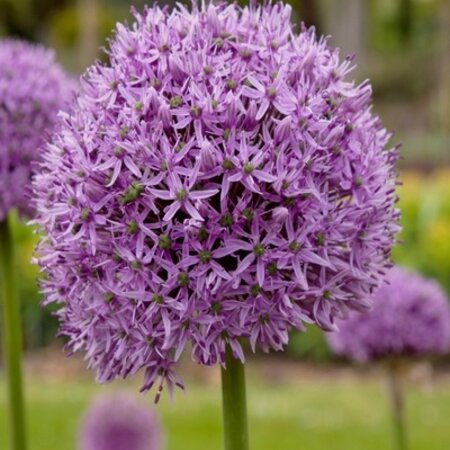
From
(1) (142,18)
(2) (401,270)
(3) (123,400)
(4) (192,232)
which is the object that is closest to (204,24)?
(1) (142,18)

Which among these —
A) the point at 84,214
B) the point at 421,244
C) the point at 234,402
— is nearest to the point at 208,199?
the point at 84,214

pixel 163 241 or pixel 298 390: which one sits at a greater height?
pixel 163 241

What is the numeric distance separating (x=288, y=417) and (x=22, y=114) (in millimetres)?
5644

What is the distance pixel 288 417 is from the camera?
8328 millimetres

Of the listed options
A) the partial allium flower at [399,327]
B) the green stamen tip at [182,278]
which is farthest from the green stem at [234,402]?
the partial allium flower at [399,327]

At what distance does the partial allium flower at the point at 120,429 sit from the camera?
4.67 metres

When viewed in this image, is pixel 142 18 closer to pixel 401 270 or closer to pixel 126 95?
pixel 126 95

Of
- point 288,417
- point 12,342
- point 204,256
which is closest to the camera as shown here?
point 204,256

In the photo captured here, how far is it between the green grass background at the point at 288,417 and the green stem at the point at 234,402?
16.5 feet

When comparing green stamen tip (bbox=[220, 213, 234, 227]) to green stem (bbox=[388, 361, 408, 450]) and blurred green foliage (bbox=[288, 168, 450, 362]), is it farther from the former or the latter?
blurred green foliage (bbox=[288, 168, 450, 362])

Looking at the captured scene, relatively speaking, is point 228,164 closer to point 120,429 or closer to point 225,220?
point 225,220

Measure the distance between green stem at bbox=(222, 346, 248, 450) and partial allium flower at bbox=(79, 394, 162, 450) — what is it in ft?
8.51

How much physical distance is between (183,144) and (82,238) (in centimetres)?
28

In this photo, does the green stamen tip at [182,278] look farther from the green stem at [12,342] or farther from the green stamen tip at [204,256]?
the green stem at [12,342]
